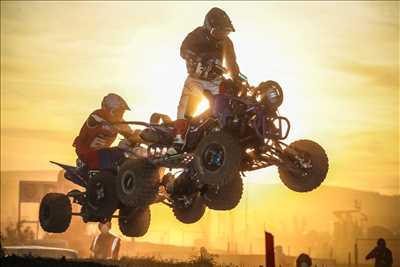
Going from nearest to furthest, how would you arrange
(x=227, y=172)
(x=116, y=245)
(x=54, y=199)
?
1. (x=227, y=172)
2. (x=54, y=199)
3. (x=116, y=245)

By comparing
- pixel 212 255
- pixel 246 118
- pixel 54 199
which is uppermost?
pixel 246 118

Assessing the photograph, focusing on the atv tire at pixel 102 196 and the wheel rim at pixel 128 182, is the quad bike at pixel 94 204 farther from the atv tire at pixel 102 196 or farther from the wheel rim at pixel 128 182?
the wheel rim at pixel 128 182

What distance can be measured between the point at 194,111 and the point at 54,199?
5.33 meters

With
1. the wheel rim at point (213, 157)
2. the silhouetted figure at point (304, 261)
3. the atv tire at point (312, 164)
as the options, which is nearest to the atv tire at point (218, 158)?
the wheel rim at point (213, 157)

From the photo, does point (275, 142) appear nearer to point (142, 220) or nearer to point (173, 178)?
point (173, 178)

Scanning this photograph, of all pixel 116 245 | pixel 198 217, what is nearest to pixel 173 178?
pixel 198 217

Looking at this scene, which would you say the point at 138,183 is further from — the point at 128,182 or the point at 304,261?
the point at 304,261

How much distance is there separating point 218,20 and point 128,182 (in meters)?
4.13

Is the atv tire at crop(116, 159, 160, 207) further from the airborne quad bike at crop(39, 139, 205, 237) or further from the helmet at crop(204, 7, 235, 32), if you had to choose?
the helmet at crop(204, 7, 235, 32)

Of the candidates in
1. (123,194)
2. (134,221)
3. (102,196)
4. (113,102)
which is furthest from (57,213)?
(113,102)

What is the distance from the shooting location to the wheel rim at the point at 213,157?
1434 centimetres

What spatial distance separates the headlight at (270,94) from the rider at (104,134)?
4.15 meters

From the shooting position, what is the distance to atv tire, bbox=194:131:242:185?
14078 millimetres

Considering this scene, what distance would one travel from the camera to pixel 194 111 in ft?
51.9
